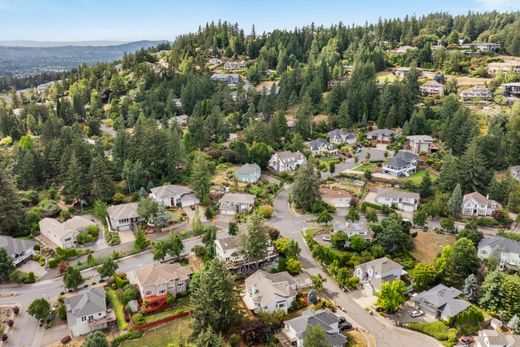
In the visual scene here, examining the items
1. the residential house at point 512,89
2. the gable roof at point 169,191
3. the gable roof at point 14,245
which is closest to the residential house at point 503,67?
the residential house at point 512,89

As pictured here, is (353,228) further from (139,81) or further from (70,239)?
(139,81)

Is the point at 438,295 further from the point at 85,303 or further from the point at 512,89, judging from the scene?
the point at 512,89

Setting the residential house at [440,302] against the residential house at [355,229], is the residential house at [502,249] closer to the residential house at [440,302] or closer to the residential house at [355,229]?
the residential house at [440,302]

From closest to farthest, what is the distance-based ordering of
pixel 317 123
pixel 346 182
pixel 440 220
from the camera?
1. pixel 440 220
2. pixel 346 182
3. pixel 317 123

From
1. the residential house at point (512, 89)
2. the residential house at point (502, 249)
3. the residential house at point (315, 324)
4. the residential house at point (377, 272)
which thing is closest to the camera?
the residential house at point (315, 324)

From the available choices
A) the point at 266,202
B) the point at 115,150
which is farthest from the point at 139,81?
the point at 266,202

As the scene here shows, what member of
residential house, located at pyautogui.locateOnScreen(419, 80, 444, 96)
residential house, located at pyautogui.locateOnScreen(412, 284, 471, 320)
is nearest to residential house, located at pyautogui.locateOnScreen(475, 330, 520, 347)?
residential house, located at pyautogui.locateOnScreen(412, 284, 471, 320)

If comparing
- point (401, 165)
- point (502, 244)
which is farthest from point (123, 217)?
point (502, 244)
